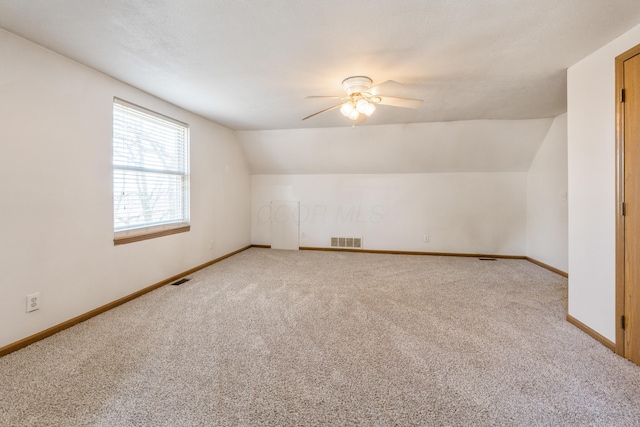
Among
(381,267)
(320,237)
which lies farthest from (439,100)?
(320,237)

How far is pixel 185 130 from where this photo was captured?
383cm

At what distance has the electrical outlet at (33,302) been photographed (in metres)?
2.11

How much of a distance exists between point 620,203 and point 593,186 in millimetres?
273

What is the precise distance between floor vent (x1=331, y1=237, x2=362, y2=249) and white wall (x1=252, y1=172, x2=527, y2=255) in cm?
8

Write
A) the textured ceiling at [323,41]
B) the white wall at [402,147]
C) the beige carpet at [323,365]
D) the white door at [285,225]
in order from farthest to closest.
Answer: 1. the white door at [285,225]
2. the white wall at [402,147]
3. the textured ceiling at [323,41]
4. the beige carpet at [323,365]

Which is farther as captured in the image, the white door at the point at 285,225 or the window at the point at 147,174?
the white door at the point at 285,225

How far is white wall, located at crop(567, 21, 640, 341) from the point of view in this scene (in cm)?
206

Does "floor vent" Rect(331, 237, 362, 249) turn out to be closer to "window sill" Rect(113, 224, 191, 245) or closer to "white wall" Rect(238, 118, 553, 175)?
"white wall" Rect(238, 118, 553, 175)

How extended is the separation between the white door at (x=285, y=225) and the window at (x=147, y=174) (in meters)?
2.15

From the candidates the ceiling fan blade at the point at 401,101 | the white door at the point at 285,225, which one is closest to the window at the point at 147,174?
the white door at the point at 285,225

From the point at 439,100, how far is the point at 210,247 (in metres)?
3.84

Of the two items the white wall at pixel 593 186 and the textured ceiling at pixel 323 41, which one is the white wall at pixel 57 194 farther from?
the white wall at pixel 593 186

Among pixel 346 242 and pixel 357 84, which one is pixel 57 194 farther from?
pixel 346 242

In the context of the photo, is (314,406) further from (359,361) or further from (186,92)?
(186,92)
